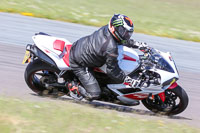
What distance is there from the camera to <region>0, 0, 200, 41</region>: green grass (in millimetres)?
13297

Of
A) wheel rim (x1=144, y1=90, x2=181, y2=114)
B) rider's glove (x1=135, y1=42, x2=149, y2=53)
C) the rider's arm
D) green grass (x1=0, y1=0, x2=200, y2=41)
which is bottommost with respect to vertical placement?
wheel rim (x1=144, y1=90, x2=181, y2=114)

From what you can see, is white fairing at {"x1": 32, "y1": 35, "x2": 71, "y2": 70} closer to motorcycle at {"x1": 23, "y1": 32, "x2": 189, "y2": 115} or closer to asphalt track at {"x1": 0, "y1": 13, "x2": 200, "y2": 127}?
motorcycle at {"x1": 23, "y1": 32, "x2": 189, "y2": 115}

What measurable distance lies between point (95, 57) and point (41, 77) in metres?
1.21

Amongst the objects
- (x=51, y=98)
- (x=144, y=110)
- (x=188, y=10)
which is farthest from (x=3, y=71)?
(x=188, y=10)

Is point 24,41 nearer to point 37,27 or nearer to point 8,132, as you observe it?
point 37,27

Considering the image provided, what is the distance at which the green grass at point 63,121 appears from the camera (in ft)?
15.9

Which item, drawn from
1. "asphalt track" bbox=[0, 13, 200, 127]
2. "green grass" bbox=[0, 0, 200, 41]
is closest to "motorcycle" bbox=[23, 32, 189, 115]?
"asphalt track" bbox=[0, 13, 200, 127]

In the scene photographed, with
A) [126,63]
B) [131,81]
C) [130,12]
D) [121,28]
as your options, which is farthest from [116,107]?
[130,12]

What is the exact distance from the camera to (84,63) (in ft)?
20.9

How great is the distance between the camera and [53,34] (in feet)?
36.7

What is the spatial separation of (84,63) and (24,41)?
4.54 m

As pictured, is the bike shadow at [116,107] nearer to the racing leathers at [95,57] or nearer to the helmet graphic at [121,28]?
the racing leathers at [95,57]

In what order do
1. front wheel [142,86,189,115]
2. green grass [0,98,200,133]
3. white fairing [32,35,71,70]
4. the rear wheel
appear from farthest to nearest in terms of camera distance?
the rear wheel, white fairing [32,35,71,70], front wheel [142,86,189,115], green grass [0,98,200,133]

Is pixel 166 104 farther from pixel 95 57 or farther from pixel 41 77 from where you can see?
pixel 41 77
